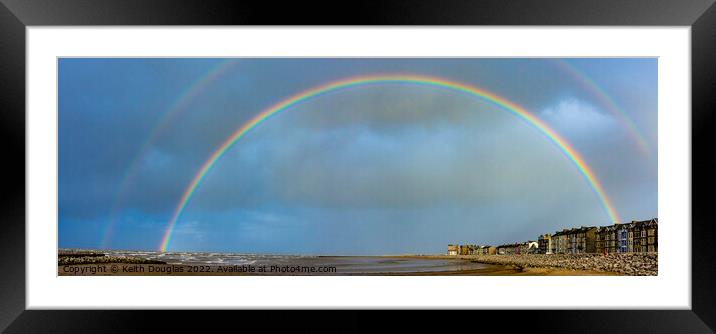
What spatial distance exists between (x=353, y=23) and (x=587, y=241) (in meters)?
8.13

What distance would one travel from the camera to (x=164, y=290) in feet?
17.3

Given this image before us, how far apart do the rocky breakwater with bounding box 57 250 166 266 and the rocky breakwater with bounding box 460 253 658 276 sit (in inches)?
263

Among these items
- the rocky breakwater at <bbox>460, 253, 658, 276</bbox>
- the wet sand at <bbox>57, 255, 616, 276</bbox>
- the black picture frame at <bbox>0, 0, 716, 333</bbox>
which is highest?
the black picture frame at <bbox>0, 0, 716, 333</bbox>

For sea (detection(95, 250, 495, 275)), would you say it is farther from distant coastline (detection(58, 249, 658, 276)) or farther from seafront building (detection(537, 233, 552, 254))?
seafront building (detection(537, 233, 552, 254))

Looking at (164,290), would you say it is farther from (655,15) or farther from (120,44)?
(655,15)

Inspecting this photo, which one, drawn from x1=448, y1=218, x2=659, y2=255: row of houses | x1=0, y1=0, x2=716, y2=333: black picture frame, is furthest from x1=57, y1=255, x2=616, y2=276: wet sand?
x1=0, y1=0, x2=716, y2=333: black picture frame

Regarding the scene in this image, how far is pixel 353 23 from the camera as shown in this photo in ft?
14.6

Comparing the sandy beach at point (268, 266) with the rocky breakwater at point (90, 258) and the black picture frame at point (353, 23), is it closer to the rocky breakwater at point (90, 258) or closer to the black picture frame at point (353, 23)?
the rocky breakwater at point (90, 258)

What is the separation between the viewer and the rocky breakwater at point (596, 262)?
8.29m

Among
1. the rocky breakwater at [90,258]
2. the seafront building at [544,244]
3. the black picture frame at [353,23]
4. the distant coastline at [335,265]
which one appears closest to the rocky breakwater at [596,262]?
the distant coastline at [335,265]

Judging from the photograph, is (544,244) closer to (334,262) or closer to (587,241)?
(587,241)

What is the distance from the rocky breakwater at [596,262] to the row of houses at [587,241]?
1.58 feet

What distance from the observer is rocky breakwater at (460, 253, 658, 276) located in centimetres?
829

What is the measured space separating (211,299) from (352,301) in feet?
4.67
